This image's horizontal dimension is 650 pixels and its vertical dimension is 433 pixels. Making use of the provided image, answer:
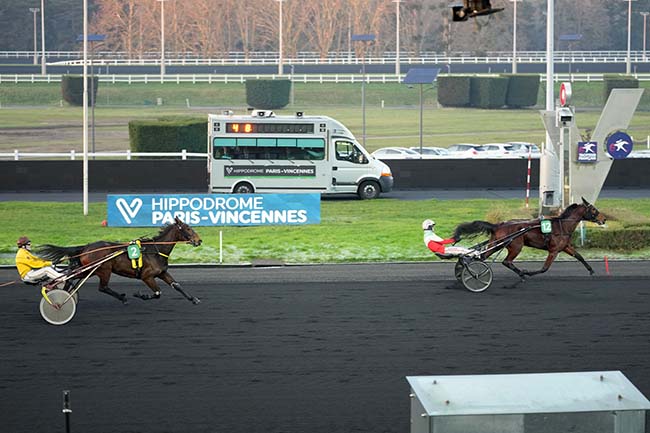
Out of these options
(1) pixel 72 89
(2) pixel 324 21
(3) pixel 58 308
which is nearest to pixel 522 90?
(2) pixel 324 21

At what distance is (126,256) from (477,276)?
224 inches

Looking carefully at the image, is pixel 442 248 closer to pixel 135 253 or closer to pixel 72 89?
pixel 135 253

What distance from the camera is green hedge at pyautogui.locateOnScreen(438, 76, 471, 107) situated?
69562 mm

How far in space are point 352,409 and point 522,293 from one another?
737 centimetres

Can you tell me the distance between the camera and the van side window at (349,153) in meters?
33.3

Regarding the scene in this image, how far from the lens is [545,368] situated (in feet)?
42.4

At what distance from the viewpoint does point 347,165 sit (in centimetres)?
3344

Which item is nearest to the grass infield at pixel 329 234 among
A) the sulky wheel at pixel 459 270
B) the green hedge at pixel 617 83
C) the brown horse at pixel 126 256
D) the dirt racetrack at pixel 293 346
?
the dirt racetrack at pixel 293 346

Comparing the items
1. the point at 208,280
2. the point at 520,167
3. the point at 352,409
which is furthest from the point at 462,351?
the point at 520,167

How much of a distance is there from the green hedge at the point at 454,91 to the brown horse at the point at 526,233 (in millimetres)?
51828

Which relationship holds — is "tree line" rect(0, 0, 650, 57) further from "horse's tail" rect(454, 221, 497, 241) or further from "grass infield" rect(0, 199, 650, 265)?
"horse's tail" rect(454, 221, 497, 241)

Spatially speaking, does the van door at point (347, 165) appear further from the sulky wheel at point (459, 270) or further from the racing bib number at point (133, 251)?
the racing bib number at point (133, 251)

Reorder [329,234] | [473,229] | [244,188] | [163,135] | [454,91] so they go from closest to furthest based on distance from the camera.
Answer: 1. [473,229]
2. [329,234]
3. [244,188]
4. [163,135]
5. [454,91]

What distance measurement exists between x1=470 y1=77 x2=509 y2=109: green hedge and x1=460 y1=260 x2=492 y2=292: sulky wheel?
2071 inches
